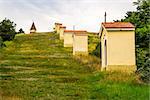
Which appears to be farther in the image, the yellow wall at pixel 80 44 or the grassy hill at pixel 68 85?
the yellow wall at pixel 80 44

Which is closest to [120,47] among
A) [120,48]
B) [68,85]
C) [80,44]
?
[120,48]

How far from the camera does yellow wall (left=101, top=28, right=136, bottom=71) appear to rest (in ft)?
79.2

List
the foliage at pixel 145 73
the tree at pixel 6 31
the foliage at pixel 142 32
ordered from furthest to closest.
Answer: the tree at pixel 6 31, the foliage at pixel 142 32, the foliage at pixel 145 73

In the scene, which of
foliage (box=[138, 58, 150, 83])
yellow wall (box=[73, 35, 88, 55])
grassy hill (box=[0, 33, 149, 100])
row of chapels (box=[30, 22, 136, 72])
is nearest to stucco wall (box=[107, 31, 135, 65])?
row of chapels (box=[30, 22, 136, 72])

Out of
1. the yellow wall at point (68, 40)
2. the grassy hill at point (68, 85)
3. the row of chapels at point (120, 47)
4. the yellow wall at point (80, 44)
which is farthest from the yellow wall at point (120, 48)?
the yellow wall at point (68, 40)

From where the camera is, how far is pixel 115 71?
2322 centimetres

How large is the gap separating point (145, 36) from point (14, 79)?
945 cm

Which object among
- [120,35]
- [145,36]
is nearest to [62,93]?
[120,35]

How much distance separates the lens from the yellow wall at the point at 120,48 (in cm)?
2412

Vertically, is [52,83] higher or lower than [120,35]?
lower

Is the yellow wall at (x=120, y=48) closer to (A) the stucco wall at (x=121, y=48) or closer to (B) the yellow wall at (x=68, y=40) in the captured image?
(A) the stucco wall at (x=121, y=48)

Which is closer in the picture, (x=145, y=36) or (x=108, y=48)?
(x=108, y=48)

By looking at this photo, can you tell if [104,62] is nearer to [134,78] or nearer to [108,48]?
[108,48]

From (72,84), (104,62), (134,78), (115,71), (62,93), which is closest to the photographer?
(62,93)
